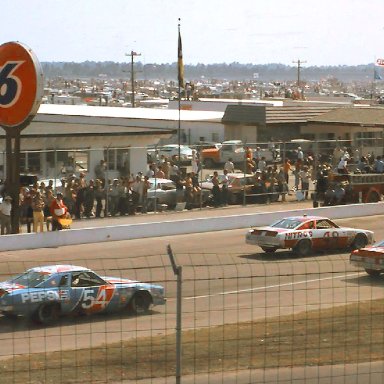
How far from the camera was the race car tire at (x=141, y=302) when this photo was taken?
1780 centimetres

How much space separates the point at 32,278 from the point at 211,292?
3.75 metres

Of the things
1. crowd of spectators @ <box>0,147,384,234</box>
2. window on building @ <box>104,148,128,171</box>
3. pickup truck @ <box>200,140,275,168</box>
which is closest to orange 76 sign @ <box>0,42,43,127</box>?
crowd of spectators @ <box>0,147,384,234</box>

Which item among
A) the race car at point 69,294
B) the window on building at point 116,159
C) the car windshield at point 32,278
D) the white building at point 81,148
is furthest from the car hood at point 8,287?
the window on building at point 116,159

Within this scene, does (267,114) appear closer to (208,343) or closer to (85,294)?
(85,294)

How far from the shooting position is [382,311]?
1424 cm

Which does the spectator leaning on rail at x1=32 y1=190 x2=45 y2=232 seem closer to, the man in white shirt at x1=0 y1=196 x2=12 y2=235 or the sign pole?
the sign pole

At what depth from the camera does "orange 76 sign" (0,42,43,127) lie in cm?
2994

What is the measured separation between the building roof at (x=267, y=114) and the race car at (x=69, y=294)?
132ft

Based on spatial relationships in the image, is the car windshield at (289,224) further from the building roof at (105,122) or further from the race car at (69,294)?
the building roof at (105,122)

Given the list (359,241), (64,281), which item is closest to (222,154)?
(359,241)

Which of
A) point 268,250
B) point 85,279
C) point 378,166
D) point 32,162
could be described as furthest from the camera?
point 378,166

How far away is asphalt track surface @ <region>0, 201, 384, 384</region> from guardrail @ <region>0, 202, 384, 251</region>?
42cm

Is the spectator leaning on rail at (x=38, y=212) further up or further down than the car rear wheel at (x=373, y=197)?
further up

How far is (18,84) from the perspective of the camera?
3027cm
